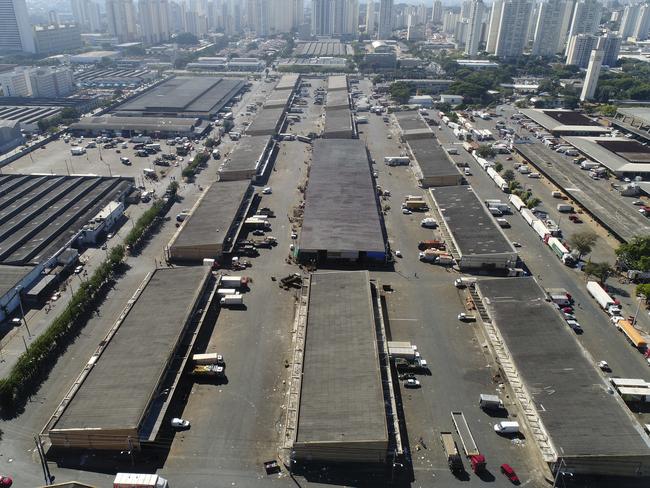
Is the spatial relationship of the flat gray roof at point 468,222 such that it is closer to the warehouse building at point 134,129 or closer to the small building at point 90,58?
the warehouse building at point 134,129

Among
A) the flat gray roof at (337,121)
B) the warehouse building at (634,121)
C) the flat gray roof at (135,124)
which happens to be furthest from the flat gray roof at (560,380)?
the flat gray roof at (135,124)

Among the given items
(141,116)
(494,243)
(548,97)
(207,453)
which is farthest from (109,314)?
(548,97)

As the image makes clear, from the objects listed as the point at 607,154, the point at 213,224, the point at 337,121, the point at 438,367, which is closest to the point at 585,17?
the point at 607,154

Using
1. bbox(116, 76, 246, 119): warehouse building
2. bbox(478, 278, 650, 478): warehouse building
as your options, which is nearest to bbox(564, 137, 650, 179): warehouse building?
bbox(478, 278, 650, 478): warehouse building

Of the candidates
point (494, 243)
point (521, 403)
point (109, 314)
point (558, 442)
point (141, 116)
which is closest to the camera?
point (558, 442)

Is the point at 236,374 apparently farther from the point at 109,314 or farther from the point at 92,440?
the point at 109,314
